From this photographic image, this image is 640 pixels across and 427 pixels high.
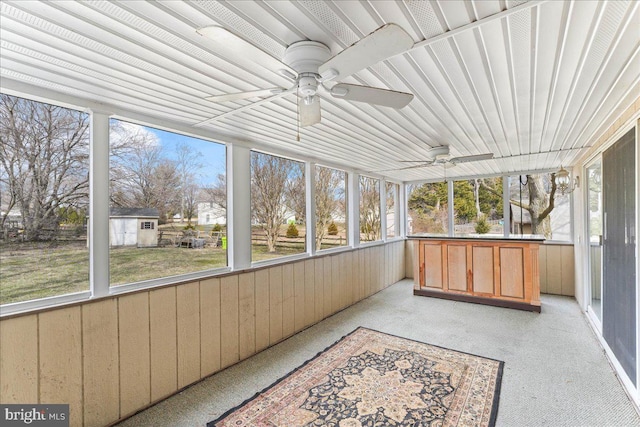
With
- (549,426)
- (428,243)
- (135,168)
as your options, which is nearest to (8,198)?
(135,168)

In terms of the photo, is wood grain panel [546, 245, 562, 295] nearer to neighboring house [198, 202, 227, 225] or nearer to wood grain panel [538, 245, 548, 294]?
wood grain panel [538, 245, 548, 294]

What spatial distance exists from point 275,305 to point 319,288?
930 mm

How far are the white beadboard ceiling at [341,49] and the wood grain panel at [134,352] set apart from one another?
1.62m

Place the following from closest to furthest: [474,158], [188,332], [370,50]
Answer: [370,50]
[188,332]
[474,158]

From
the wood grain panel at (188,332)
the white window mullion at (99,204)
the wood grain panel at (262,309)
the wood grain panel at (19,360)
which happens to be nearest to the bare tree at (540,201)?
the wood grain panel at (262,309)

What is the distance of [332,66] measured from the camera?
136 cm

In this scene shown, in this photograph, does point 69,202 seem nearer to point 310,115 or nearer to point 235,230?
point 235,230

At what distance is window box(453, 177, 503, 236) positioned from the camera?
6.23 metres

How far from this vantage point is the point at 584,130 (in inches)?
123

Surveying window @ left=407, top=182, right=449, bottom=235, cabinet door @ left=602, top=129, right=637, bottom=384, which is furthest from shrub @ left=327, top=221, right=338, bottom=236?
cabinet door @ left=602, top=129, right=637, bottom=384

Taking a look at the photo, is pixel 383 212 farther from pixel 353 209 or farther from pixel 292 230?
pixel 292 230

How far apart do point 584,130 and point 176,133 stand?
14.0 feet

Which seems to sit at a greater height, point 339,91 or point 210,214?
point 339,91

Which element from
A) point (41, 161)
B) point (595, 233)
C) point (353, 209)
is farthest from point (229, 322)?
point (595, 233)
